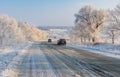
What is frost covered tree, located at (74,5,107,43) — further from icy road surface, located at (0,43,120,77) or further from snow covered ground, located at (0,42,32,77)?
icy road surface, located at (0,43,120,77)

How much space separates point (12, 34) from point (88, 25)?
122ft

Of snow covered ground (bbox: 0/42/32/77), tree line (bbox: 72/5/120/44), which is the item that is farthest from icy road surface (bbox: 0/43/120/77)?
tree line (bbox: 72/5/120/44)

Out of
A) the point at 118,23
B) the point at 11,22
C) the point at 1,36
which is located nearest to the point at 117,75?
the point at 118,23

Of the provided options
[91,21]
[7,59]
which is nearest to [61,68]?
[7,59]

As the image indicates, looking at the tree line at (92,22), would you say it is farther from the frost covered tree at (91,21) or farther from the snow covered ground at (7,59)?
the snow covered ground at (7,59)

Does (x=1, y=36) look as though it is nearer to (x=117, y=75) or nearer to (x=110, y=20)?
(x=110, y=20)

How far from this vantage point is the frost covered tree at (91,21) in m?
75.2

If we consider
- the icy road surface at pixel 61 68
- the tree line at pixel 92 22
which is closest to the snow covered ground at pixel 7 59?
the icy road surface at pixel 61 68

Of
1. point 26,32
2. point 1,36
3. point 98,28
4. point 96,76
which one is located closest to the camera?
point 96,76

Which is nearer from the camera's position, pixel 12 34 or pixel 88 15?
pixel 88 15

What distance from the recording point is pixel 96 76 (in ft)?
41.6

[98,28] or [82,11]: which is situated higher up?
[82,11]

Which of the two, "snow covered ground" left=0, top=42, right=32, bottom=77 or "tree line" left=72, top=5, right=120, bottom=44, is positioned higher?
"tree line" left=72, top=5, right=120, bottom=44

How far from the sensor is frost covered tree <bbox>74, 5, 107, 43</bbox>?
75.2 m
